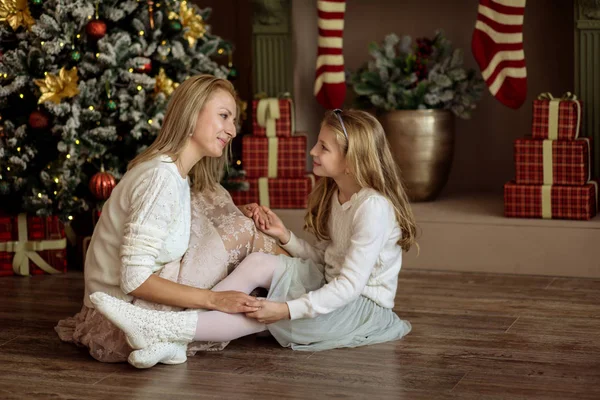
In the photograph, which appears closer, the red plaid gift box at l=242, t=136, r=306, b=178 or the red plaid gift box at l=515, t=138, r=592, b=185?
the red plaid gift box at l=515, t=138, r=592, b=185

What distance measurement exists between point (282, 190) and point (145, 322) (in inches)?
63.1

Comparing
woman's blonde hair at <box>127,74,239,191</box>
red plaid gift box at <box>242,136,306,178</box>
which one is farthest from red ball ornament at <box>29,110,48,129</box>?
woman's blonde hair at <box>127,74,239,191</box>

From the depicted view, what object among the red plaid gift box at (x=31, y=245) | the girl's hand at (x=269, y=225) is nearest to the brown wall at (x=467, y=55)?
the red plaid gift box at (x=31, y=245)

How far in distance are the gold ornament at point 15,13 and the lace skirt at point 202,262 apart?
1.16m

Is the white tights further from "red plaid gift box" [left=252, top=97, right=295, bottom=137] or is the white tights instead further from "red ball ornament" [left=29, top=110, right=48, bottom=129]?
"red plaid gift box" [left=252, top=97, right=295, bottom=137]

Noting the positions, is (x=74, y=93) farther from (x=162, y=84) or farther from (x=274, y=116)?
(x=274, y=116)

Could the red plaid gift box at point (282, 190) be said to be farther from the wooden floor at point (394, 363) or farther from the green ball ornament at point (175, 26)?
the wooden floor at point (394, 363)

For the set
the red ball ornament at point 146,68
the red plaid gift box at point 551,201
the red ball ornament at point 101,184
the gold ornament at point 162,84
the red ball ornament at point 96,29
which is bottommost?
the red plaid gift box at point 551,201

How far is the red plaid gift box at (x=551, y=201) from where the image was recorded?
3.63m

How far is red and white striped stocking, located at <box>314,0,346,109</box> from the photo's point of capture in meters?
4.09

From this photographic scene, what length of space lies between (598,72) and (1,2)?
2318 mm

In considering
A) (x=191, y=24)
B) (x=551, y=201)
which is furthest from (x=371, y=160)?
(x=191, y=24)

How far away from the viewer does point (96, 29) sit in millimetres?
3559

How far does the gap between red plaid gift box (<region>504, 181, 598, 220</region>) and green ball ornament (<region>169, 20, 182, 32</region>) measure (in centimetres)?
143
